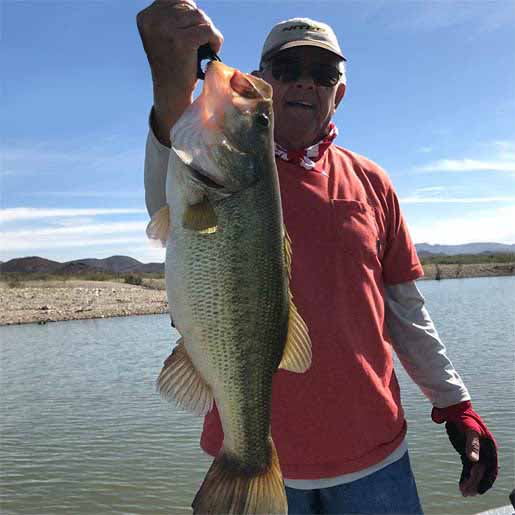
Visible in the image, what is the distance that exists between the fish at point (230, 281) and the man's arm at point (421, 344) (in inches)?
41.4

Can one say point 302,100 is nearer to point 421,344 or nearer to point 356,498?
point 421,344

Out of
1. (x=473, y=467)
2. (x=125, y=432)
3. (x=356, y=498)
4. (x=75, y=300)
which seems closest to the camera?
(x=356, y=498)

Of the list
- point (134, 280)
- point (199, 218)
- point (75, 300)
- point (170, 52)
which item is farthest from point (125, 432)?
point (134, 280)

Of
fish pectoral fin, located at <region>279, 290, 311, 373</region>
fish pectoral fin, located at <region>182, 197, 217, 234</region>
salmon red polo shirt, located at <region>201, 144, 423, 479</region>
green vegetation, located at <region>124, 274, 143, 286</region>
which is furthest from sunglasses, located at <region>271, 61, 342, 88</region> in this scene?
green vegetation, located at <region>124, 274, 143, 286</region>

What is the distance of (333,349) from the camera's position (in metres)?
Answer: 2.54

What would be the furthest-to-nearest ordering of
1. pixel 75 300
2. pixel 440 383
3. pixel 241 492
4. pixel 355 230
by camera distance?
pixel 75 300, pixel 440 383, pixel 355 230, pixel 241 492

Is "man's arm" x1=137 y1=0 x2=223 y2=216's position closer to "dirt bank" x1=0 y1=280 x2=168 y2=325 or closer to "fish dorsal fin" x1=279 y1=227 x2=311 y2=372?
"fish dorsal fin" x1=279 y1=227 x2=311 y2=372

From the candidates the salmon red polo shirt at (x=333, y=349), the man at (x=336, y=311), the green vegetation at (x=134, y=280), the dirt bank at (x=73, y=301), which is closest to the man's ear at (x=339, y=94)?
the man at (x=336, y=311)

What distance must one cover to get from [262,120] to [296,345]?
0.87 m

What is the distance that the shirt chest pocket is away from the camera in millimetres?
2666

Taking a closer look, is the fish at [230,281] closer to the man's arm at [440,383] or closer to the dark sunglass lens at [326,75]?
the dark sunglass lens at [326,75]

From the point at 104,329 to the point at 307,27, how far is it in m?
24.0

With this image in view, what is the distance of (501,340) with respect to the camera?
696 inches

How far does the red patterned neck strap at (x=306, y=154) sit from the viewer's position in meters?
2.82
